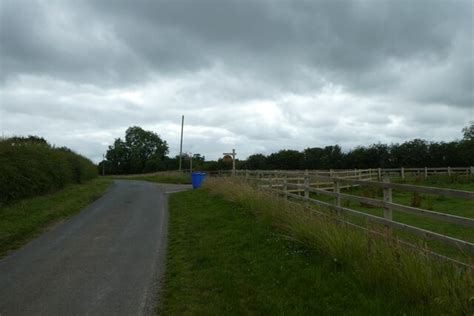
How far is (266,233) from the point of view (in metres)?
7.95

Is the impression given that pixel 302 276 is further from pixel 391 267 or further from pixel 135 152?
pixel 135 152

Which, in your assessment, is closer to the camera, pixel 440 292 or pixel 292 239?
pixel 440 292

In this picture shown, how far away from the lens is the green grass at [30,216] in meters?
9.51

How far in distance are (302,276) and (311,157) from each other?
69.7m

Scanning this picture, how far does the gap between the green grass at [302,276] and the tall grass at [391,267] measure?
0.01 metres

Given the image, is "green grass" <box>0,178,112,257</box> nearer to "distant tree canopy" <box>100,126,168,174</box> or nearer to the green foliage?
the green foliage

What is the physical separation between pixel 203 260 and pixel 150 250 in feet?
5.74

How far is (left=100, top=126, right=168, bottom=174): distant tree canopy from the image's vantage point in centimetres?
11081

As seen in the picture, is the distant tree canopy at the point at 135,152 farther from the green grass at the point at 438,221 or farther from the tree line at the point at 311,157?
the green grass at the point at 438,221

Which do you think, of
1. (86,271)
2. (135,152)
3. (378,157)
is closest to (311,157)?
(378,157)

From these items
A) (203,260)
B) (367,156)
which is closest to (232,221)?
(203,260)

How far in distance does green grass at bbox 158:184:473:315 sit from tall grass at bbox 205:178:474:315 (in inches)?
0.4

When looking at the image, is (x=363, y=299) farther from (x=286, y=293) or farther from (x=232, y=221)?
(x=232, y=221)

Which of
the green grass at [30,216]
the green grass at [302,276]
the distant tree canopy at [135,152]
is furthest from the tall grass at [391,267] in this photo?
the distant tree canopy at [135,152]
